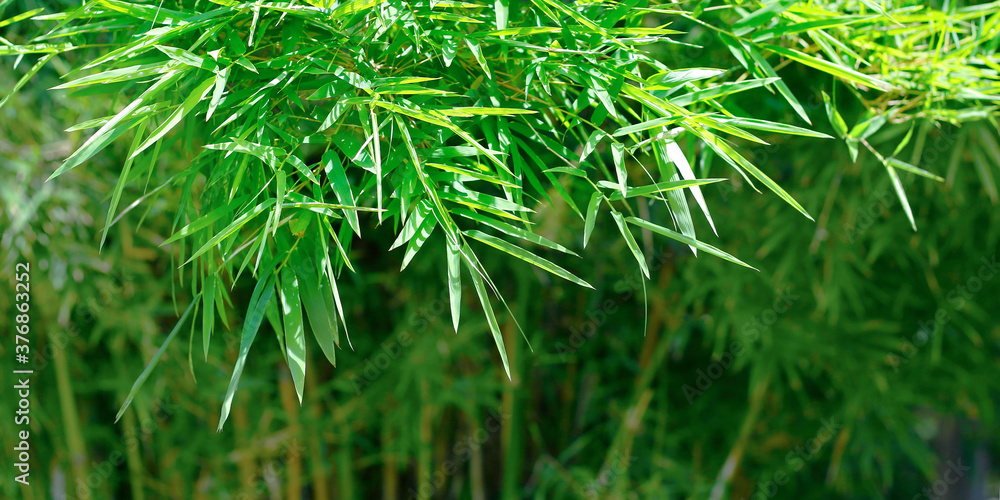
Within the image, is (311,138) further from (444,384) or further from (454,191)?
(444,384)

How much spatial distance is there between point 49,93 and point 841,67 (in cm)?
131

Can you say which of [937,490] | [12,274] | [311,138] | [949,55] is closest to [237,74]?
[311,138]

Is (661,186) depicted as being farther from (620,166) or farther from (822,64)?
(822,64)

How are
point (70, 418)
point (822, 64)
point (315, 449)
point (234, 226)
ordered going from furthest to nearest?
point (315, 449)
point (70, 418)
point (822, 64)
point (234, 226)

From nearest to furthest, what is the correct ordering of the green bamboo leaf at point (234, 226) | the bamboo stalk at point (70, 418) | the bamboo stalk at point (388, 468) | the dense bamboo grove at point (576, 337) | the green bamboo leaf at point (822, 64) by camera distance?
the green bamboo leaf at point (234, 226), the green bamboo leaf at point (822, 64), the dense bamboo grove at point (576, 337), the bamboo stalk at point (70, 418), the bamboo stalk at point (388, 468)

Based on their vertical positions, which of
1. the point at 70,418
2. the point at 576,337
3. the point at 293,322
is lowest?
the point at 70,418

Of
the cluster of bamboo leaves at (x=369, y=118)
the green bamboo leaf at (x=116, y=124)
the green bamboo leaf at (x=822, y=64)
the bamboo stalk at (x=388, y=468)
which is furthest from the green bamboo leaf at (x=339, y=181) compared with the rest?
the bamboo stalk at (x=388, y=468)

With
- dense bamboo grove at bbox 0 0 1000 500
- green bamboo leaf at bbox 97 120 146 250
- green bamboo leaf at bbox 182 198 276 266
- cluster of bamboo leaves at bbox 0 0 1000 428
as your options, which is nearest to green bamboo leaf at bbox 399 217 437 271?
cluster of bamboo leaves at bbox 0 0 1000 428

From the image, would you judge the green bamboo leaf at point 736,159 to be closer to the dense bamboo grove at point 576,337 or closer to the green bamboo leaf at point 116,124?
the dense bamboo grove at point 576,337

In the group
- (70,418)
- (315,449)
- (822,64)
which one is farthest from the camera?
(315,449)

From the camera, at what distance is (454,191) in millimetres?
558

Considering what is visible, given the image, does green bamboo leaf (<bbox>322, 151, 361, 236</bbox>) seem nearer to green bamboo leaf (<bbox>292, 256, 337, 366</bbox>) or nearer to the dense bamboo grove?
green bamboo leaf (<bbox>292, 256, 337, 366</bbox>)

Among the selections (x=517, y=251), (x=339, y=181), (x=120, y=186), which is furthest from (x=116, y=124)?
(x=517, y=251)

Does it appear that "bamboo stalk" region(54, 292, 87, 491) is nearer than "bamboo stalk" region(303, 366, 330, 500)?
Yes
